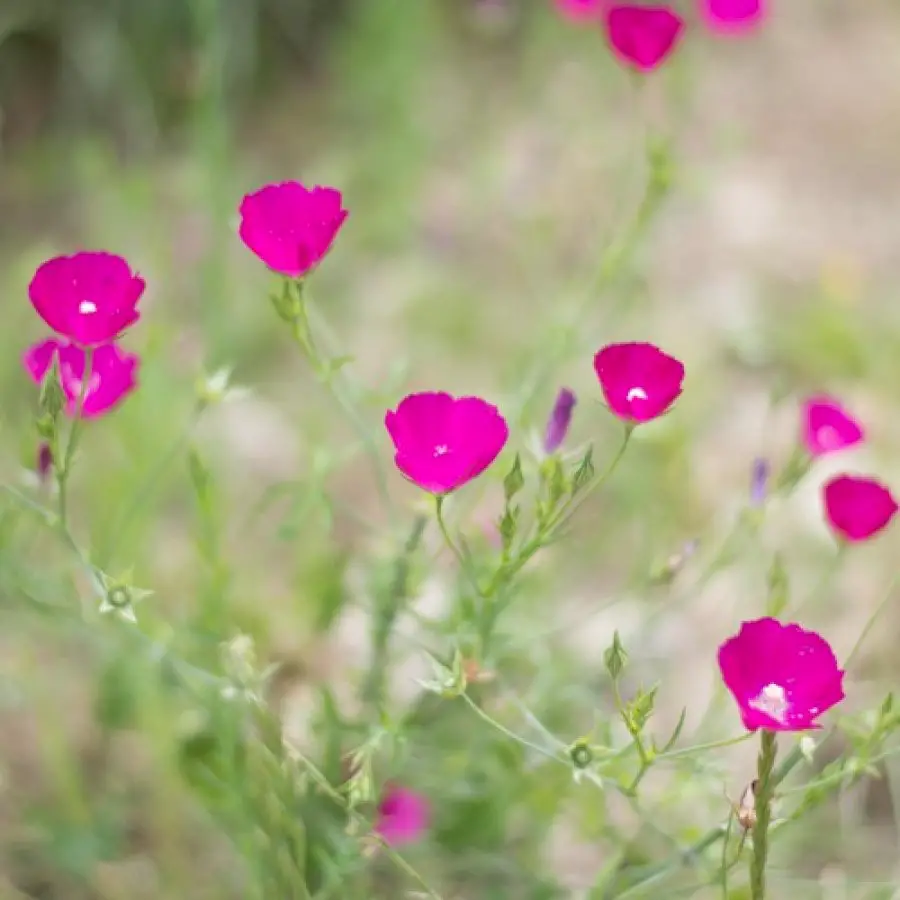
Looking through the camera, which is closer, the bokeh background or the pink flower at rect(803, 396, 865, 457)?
the pink flower at rect(803, 396, 865, 457)

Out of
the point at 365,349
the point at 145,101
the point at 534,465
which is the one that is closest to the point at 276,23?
the point at 145,101

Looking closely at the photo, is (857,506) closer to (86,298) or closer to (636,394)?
(636,394)

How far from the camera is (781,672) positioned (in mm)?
772

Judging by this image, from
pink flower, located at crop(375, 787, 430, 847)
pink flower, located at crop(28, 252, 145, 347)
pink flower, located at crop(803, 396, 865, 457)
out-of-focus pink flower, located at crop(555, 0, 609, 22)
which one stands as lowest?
pink flower, located at crop(375, 787, 430, 847)

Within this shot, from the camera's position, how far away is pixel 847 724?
0.89 metres

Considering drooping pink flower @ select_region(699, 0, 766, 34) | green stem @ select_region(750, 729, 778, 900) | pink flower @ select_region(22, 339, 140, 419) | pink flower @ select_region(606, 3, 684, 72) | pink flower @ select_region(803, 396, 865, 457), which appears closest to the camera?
green stem @ select_region(750, 729, 778, 900)

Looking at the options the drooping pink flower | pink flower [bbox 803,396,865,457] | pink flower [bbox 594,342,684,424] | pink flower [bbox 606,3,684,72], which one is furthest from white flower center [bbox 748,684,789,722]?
the drooping pink flower

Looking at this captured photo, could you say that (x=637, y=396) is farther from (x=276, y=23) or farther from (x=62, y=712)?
(x=276, y=23)

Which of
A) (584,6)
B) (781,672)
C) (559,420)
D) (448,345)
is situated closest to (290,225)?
(559,420)

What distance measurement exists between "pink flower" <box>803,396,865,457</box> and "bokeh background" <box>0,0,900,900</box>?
68 mm

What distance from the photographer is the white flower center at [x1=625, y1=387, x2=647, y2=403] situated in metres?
0.79

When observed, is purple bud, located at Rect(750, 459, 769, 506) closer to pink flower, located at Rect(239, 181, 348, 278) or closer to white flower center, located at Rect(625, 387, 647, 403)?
white flower center, located at Rect(625, 387, 647, 403)

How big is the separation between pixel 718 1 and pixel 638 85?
296mm

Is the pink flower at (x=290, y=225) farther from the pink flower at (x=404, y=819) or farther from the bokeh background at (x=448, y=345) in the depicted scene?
the pink flower at (x=404, y=819)
